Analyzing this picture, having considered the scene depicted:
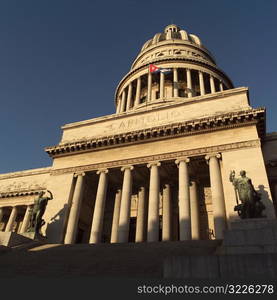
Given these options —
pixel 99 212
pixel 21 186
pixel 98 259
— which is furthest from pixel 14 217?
pixel 98 259

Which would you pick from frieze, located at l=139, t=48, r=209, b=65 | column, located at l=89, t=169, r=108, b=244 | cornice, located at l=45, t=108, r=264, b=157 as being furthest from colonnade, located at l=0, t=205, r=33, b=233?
frieze, located at l=139, t=48, r=209, b=65

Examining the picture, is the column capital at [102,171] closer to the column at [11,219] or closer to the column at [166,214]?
the column at [166,214]

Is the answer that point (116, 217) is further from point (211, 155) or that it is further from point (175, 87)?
point (175, 87)

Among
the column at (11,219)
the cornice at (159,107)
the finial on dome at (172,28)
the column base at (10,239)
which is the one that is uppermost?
the finial on dome at (172,28)

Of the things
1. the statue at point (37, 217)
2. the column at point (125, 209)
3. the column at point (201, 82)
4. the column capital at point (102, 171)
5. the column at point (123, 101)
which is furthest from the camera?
the column at point (123, 101)

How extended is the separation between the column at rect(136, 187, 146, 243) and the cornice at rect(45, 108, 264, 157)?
5280mm

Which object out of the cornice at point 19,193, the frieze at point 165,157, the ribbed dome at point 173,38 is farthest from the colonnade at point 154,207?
the ribbed dome at point 173,38

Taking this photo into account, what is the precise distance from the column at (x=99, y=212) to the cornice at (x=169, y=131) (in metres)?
2.90

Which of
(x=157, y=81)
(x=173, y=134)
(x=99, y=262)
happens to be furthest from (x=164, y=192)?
(x=157, y=81)

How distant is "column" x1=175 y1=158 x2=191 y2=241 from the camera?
1917 centimetres

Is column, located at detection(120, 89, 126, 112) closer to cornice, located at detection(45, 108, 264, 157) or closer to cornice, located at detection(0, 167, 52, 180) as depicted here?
cornice, located at detection(0, 167, 52, 180)

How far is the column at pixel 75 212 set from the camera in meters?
22.5

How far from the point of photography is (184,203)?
20.2m

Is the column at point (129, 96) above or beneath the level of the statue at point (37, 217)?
above
